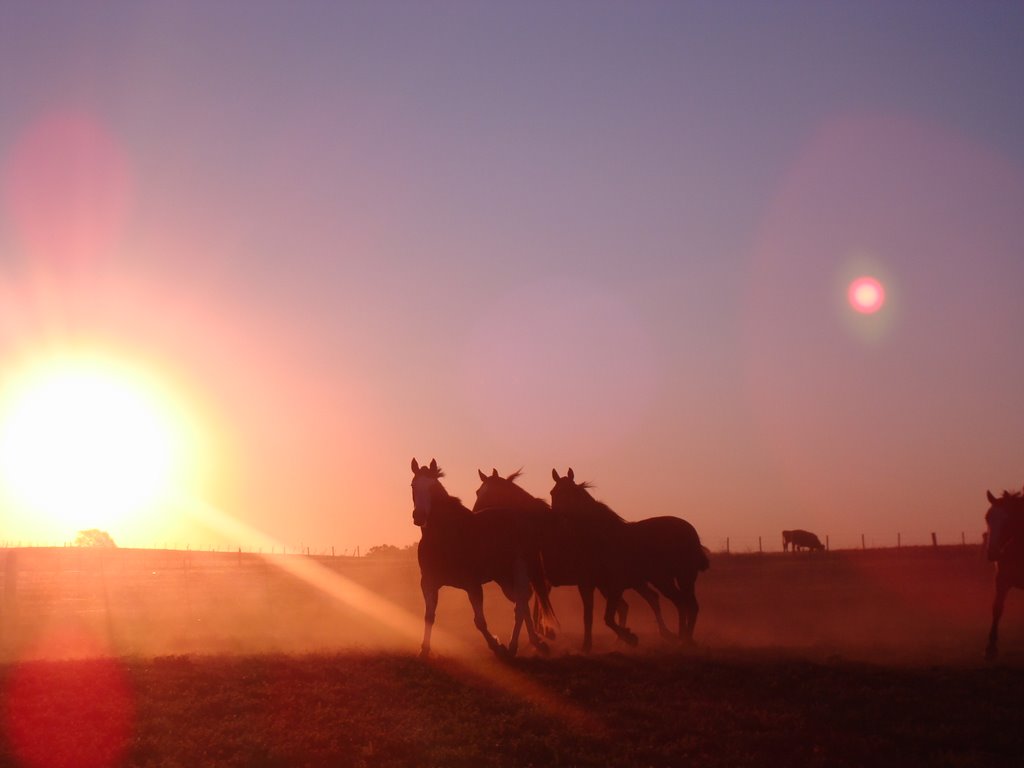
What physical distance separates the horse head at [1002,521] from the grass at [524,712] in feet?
13.8

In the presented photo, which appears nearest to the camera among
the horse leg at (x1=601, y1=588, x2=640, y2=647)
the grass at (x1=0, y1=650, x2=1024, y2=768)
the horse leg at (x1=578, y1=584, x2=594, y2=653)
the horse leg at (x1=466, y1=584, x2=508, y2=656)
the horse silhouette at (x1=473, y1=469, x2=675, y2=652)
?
the grass at (x1=0, y1=650, x2=1024, y2=768)

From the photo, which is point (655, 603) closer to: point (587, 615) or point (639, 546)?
point (639, 546)

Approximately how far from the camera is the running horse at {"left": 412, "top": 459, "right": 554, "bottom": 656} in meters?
16.6

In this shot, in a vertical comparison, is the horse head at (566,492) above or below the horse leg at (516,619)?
above

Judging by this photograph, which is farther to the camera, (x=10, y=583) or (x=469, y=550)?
(x=10, y=583)

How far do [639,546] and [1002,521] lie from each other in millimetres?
6690

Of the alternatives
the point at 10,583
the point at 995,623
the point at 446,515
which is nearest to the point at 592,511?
the point at 446,515

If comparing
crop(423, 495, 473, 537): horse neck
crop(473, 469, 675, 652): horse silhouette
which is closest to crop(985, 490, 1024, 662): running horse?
crop(473, 469, 675, 652): horse silhouette

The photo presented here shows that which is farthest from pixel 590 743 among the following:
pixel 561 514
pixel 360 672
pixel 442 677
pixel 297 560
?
pixel 297 560

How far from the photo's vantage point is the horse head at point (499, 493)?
1991 cm

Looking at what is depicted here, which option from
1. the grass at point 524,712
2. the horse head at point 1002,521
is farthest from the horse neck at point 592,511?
the horse head at point 1002,521

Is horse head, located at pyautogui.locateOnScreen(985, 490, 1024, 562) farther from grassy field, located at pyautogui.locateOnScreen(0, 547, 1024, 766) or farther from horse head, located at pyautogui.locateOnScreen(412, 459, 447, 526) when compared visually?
horse head, located at pyautogui.locateOnScreen(412, 459, 447, 526)

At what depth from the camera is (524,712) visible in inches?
460

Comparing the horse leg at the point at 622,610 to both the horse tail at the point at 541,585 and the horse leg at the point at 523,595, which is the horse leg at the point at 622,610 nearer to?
the horse tail at the point at 541,585
